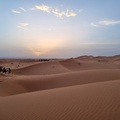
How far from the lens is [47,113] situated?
5602 mm

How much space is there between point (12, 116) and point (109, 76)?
43.1 ft

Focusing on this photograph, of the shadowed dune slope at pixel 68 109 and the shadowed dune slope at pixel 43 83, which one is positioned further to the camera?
the shadowed dune slope at pixel 43 83

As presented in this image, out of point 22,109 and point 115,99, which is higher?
point 115,99

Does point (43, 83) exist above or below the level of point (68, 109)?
below

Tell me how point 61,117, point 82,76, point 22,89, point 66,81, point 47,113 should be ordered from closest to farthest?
1. point 61,117
2. point 47,113
3. point 22,89
4. point 66,81
5. point 82,76

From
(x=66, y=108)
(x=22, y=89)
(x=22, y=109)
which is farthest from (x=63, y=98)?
(x=22, y=89)

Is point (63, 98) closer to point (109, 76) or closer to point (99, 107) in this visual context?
point (99, 107)

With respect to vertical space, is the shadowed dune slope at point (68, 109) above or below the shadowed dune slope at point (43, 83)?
above

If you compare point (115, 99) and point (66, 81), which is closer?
point (115, 99)

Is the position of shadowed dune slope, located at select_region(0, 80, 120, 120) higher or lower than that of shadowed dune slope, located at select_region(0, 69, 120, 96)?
higher

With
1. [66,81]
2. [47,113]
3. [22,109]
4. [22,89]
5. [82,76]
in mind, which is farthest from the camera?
[82,76]

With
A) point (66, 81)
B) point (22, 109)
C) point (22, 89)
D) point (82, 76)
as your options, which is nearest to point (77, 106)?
point (22, 109)

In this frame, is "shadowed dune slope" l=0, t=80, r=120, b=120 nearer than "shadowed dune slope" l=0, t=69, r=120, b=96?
Yes

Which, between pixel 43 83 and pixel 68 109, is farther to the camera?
pixel 43 83
